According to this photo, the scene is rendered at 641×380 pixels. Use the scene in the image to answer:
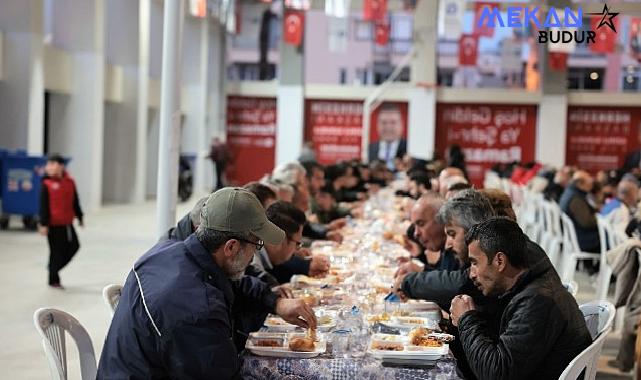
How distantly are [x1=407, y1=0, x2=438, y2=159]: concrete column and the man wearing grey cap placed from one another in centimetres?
2097

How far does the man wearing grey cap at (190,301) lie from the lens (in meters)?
2.66

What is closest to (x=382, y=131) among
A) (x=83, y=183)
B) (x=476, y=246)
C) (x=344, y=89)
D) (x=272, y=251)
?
(x=344, y=89)

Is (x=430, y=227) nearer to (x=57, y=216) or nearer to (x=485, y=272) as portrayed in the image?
(x=485, y=272)

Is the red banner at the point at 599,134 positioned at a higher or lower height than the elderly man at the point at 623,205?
higher

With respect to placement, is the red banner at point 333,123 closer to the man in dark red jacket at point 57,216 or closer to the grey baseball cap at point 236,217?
the man in dark red jacket at point 57,216

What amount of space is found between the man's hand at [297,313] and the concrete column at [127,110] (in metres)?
16.9

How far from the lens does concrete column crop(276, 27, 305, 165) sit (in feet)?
78.7

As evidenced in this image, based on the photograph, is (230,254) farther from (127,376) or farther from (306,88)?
(306,88)

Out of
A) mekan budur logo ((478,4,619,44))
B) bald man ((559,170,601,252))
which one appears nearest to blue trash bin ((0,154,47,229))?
bald man ((559,170,601,252))

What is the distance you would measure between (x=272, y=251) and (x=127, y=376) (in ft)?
7.75

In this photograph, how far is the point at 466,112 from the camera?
79.7 feet

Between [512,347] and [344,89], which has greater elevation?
[344,89]

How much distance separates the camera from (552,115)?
77.5 ft

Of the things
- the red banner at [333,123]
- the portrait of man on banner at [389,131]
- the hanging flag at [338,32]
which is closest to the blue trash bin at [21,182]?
the hanging flag at [338,32]
